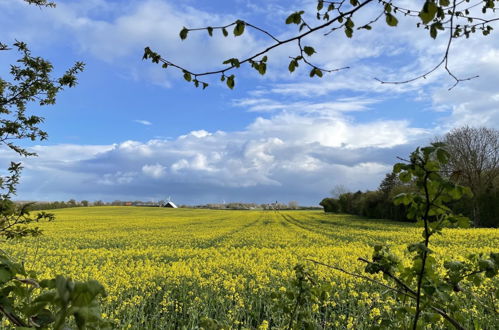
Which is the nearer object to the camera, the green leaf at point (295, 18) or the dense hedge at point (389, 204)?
the green leaf at point (295, 18)

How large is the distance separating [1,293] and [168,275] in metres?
9.11

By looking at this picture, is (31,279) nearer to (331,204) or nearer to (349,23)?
(349,23)

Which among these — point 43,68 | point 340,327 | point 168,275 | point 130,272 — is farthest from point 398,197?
point 130,272

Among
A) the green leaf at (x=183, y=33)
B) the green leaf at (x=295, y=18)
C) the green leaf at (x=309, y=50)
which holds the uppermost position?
the green leaf at (x=295, y=18)

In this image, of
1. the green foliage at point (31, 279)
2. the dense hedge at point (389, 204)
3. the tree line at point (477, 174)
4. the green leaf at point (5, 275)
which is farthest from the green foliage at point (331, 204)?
the green leaf at point (5, 275)

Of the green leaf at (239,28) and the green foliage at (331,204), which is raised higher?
the green leaf at (239,28)

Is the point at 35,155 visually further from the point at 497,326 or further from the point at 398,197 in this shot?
the point at 497,326

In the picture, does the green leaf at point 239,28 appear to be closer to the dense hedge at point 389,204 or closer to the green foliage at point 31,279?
the green foliage at point 31,279

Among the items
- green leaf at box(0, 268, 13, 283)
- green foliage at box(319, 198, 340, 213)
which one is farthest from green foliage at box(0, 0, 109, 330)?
green foliage at box(319, 198, 340, 213)

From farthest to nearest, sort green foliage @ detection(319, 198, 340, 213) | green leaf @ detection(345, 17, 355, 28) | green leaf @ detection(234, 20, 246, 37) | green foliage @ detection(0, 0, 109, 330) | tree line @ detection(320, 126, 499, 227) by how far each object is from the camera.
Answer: green foliage @ detection(319, 198, 340, 213) → tree line @ detection(320, 126, 499, 227) → green leaf @ detection(345, 17, 355, 28) → green leaf @ detection(234, 20, 246, 37) → green foliage @ detection(0, 0, 109, 330)

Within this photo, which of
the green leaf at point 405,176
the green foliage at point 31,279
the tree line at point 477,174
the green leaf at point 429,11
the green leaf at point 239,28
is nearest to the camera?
the green foliage at point 31,279

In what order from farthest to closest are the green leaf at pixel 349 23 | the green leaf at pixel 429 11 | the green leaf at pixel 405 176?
the green leaf at pixel 349 23, the green leaf at pixel 405 176, the green leaf at pixel 429 11

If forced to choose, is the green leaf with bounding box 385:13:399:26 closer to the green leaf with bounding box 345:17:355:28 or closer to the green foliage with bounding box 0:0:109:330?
the green leaf with bounding box 345:17:355:28

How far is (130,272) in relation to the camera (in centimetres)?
1055
